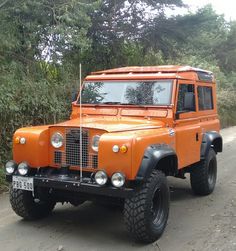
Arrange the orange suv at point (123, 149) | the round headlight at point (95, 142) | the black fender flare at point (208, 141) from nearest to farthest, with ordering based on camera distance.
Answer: the orange suv at point (123, 149), the round headlight at point (95, 142), the black fender flare at point (208, 141)

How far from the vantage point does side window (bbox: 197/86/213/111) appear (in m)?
7.95

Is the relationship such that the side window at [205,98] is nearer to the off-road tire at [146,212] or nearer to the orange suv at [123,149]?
the orange suv at [123,149]

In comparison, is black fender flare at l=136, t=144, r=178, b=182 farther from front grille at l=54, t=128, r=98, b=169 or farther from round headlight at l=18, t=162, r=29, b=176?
round headlight at l=18, t=162, r=29, b=176

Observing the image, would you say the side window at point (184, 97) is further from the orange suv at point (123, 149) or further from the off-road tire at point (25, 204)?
the off-road tire at point (25, 204)

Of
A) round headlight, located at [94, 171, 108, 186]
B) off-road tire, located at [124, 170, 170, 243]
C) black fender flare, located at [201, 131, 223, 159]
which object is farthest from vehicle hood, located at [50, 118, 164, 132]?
black fender flare, located at [201, 131, 223, 159]

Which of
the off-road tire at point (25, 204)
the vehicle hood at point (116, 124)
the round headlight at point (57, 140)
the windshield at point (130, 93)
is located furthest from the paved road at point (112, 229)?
the windshield at point (130, 93)

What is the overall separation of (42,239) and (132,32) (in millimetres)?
11055

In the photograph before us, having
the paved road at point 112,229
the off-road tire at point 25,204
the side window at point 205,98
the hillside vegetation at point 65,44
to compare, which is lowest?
the paved road at point 112,229

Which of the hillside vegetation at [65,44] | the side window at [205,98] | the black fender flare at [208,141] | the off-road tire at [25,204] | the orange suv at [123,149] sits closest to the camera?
the orange suv at [123,149]

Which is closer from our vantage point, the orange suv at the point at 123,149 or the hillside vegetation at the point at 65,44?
the orange suv at the point at 123,149

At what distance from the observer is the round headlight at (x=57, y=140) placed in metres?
6.04

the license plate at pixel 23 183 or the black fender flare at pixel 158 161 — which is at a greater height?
the black fender flare at pixel 158 161

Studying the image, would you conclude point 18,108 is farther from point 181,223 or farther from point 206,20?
point 206,20

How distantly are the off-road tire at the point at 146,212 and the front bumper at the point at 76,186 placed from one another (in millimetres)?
179
